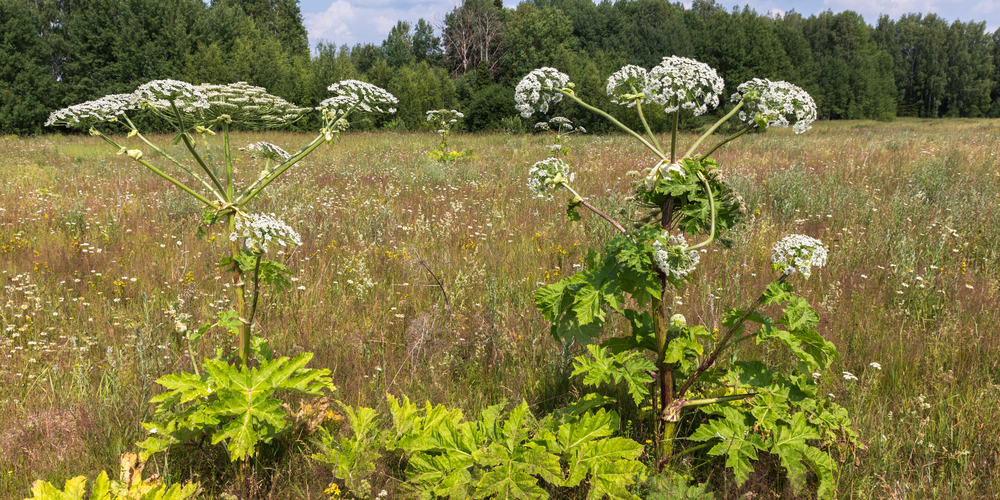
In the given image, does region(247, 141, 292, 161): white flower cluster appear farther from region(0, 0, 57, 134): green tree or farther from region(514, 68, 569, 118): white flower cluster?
region(0, 0, 57, 134): green tree

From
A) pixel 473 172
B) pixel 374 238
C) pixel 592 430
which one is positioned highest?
pixel 473 172

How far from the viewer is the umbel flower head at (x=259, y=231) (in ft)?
6.70

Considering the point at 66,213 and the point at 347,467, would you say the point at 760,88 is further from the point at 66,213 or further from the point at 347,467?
the point at 66,213

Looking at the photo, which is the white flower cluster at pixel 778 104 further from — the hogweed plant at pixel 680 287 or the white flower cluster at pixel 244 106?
the white flower cluster at pixel 244 106

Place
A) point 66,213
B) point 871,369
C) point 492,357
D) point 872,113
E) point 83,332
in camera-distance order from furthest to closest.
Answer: point 872,113 → point 66,213 → point 83,332 → point 492,357 → point 871,369

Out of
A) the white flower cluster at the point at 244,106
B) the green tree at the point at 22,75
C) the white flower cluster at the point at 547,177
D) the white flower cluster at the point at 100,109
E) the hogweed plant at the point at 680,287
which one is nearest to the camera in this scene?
the hogweed plant at the point at 680,287

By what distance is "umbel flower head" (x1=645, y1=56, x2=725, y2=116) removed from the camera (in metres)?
2.04

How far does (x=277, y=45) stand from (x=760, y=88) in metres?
48.9

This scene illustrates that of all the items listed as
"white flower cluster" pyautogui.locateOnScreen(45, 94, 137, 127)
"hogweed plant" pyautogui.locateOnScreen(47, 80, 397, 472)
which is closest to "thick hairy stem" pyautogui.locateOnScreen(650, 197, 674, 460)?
"hogweed plant" pyautogui.locateOnScreen(47, 80, 397, 472)

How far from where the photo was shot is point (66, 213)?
6012 mm

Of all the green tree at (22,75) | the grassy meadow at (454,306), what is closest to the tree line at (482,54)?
the green tree at (22,75)

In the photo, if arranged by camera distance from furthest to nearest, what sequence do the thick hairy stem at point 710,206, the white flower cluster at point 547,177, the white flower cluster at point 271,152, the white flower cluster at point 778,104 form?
the white flower cluster at point 271,152
the white flower cluster at point 547,177
the white flower cluster at point 778,104
the thick hairy stem at point 710,206

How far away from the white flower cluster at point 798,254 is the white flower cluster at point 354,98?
1877 mm

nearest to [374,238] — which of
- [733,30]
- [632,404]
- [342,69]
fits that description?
[632,404]
